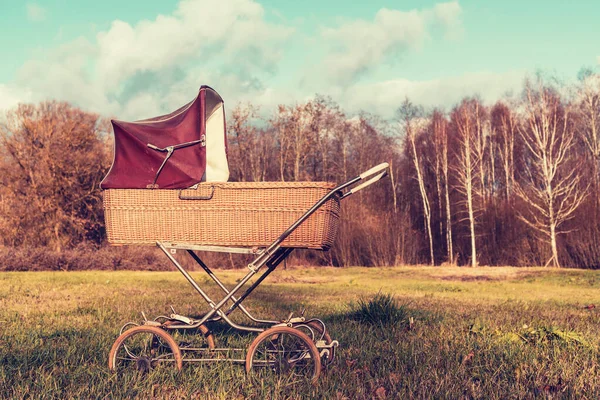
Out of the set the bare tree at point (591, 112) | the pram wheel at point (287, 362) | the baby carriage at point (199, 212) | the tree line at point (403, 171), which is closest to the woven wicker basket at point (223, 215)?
the baby carriage at point (199, 212)

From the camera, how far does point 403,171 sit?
122 feet

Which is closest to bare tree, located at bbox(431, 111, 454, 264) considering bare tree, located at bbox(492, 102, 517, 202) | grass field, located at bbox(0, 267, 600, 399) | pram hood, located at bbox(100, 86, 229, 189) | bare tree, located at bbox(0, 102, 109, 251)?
bare tree, located at bbox(492, 102, 517, 202)

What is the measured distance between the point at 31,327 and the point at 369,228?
22.0 metres

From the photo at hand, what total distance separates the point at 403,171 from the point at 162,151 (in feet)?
113

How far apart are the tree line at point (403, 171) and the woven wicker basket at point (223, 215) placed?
22.7 metres

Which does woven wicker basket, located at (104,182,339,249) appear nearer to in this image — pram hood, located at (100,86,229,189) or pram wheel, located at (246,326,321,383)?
pram hood, located at (100,86,229,189)

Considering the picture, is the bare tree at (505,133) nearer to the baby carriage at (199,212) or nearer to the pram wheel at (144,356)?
the baby carriage at (199,212)

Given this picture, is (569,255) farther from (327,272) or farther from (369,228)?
(327,272)

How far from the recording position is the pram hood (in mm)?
3664

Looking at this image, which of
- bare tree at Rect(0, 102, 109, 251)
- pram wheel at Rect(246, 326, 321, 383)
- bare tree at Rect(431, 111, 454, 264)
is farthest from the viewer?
bare tree at Rect(431, 111, 454, 264)

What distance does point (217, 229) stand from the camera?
11.7 feet

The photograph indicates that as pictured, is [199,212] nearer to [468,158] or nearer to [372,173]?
[372,173]

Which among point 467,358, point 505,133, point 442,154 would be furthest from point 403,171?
point 467,358

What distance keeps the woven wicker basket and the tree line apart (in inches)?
894
